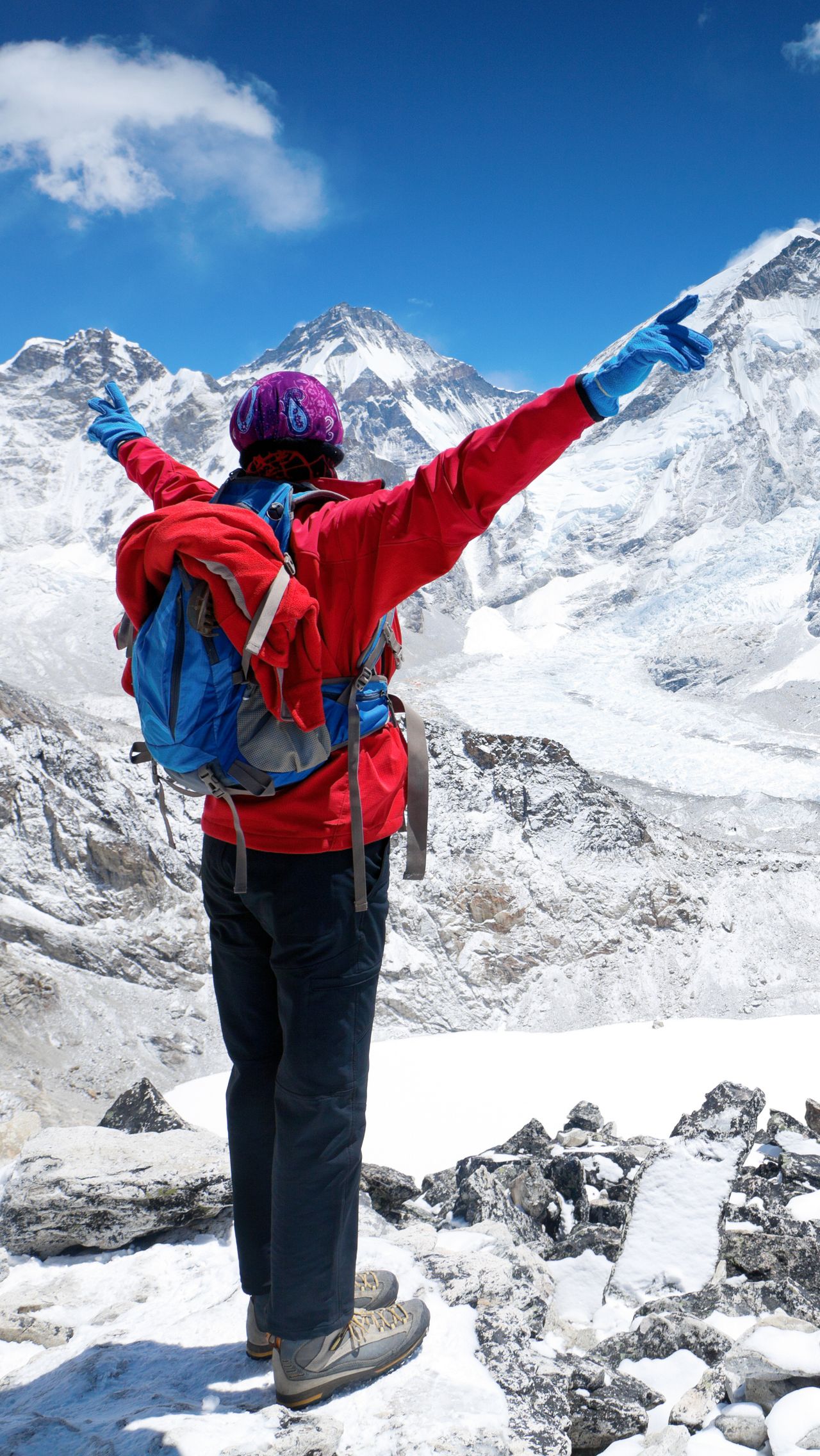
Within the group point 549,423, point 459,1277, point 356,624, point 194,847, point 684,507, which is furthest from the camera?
point 684,507

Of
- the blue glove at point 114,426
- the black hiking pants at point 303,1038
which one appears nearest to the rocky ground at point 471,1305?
the black hiking pants at point 303,1038

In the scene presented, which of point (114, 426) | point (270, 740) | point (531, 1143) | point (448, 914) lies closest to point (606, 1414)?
point (270, 740)

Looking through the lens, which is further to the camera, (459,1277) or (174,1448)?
(459,1277)

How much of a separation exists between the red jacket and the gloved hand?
0.04 meters

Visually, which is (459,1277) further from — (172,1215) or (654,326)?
(654,326)

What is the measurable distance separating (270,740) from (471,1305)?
58.5 inches

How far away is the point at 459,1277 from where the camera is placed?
2225 millimetres

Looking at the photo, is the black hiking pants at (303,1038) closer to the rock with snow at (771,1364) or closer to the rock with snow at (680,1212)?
the rock with snow at (771,1364)

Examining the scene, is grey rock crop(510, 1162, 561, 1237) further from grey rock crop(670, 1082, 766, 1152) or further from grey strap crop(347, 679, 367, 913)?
grey strap crop(347, 679, 367, 913)

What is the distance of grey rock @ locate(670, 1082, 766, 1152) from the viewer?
4098 millimetres

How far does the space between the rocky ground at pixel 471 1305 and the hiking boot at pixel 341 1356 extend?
36 millimetres

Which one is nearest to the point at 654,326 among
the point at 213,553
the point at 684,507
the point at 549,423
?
the point at 549,423

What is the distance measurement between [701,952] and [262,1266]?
50.2ft

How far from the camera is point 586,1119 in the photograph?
504cm
